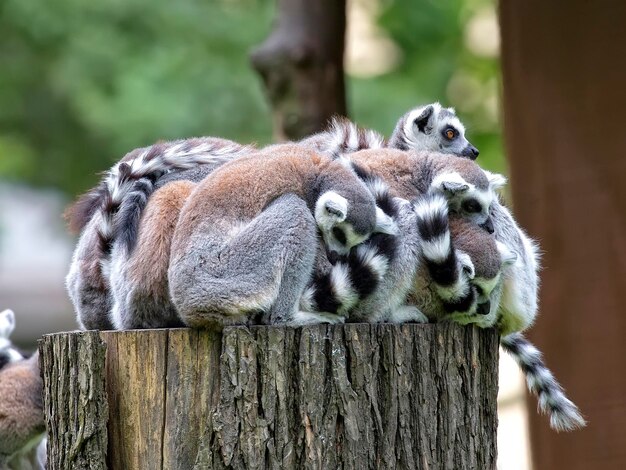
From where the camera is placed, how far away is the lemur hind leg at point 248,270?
4004 millimetres

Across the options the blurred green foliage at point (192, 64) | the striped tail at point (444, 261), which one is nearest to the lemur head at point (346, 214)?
the striped tail at point (444, 261)

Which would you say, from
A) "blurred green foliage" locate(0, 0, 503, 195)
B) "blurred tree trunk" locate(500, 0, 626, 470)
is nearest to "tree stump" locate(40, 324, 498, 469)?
"blurred tree trunk" locate(500, 0, 626, 470)

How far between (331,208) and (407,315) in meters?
0.61

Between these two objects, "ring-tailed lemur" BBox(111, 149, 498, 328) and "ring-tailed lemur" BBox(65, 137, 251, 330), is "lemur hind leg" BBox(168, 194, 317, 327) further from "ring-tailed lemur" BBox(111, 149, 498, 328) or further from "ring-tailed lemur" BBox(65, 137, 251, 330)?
"ring-tailed lemur" BBox(65, 137, 251, 330)

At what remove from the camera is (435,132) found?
5477 mm

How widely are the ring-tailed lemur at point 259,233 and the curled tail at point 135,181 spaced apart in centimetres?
39

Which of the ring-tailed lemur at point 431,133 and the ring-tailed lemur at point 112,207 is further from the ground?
the ring-tailed lemur at point 431,133

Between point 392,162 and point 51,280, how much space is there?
1780 centimetres

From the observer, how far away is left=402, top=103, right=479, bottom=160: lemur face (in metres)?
5.46

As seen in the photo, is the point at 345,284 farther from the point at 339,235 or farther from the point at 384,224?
the point at 384,224

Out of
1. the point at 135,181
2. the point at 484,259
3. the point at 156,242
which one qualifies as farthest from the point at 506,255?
the point at 135,181

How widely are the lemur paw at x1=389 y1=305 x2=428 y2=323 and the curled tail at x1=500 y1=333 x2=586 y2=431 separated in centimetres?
72

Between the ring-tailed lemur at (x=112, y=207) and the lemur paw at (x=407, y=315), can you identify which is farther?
the ring-tailed lemur at (x=112, y=207)

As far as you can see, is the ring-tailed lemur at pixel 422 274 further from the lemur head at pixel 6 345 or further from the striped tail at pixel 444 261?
the lemur head at pixel 6 345
